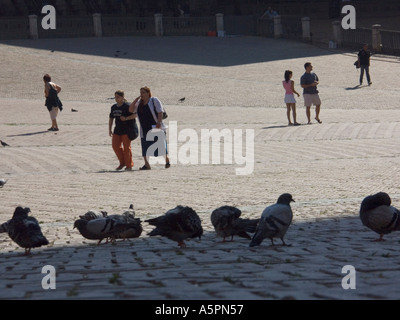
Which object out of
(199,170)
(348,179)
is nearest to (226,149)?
(199,170)

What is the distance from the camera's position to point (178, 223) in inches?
332

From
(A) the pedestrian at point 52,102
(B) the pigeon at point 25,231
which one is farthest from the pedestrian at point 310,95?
(B) the pigeon at point 25,231

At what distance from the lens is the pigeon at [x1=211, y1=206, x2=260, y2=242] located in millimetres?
8852

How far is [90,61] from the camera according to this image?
3719cm

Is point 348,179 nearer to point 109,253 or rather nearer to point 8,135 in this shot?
point 109,253

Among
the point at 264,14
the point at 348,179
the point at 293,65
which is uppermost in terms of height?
the point at 264,14

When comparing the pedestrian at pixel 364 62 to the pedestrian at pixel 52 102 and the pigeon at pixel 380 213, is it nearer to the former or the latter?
the pedestrian at pixel 52 102

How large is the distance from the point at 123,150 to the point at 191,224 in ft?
28.9

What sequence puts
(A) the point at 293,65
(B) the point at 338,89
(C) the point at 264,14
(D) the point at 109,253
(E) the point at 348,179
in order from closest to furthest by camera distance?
(D) the point at 109,253, (E) the point at 348,179, (B) the point at 338,89, (A) the point at 293,65, (C) the point at 264,14

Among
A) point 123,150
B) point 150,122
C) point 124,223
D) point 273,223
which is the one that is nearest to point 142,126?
point 150,122

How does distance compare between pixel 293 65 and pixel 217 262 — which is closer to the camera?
pixel 217 262

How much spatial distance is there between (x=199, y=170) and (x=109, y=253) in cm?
795

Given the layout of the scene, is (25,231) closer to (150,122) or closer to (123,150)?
(150,122)

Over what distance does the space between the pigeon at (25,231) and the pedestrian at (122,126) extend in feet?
27.3
